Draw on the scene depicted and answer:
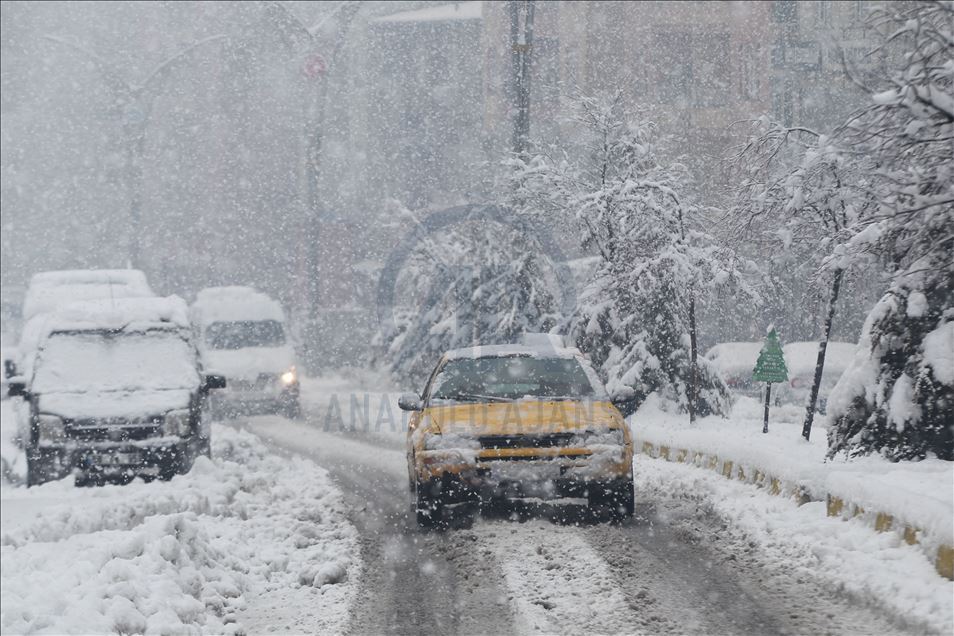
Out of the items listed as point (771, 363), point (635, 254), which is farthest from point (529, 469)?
point (635, 254)

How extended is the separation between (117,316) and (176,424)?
229 centimetres

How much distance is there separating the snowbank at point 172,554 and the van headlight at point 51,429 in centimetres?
52

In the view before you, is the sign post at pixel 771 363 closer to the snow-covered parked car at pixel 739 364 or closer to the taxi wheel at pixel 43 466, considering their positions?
the snow-covered parked car at pixel 739 364

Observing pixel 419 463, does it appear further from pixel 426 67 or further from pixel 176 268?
pixel 176 268

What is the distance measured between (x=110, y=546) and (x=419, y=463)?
2.41 metres

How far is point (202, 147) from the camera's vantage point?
55812 millimetres

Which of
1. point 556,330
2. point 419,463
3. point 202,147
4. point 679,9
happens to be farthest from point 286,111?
point 419,463

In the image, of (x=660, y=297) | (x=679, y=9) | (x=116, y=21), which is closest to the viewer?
(x=660, y=297)

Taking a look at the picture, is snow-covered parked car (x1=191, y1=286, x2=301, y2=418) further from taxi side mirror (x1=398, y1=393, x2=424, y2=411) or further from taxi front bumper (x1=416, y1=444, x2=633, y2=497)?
taxi front bumper (x1=416, y1=444, x2=633, y2=497)

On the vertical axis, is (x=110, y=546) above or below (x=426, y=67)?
below

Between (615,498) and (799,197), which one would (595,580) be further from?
(799,197)

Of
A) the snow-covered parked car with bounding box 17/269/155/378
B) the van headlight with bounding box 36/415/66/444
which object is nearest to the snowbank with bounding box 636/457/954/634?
the van headlight with bounding box 36/415/66/444

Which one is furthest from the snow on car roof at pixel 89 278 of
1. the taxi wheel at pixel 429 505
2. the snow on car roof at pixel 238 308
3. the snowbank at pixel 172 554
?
the taxi wheel at pixel 429 505

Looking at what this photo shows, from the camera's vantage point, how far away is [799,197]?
10586 mm
